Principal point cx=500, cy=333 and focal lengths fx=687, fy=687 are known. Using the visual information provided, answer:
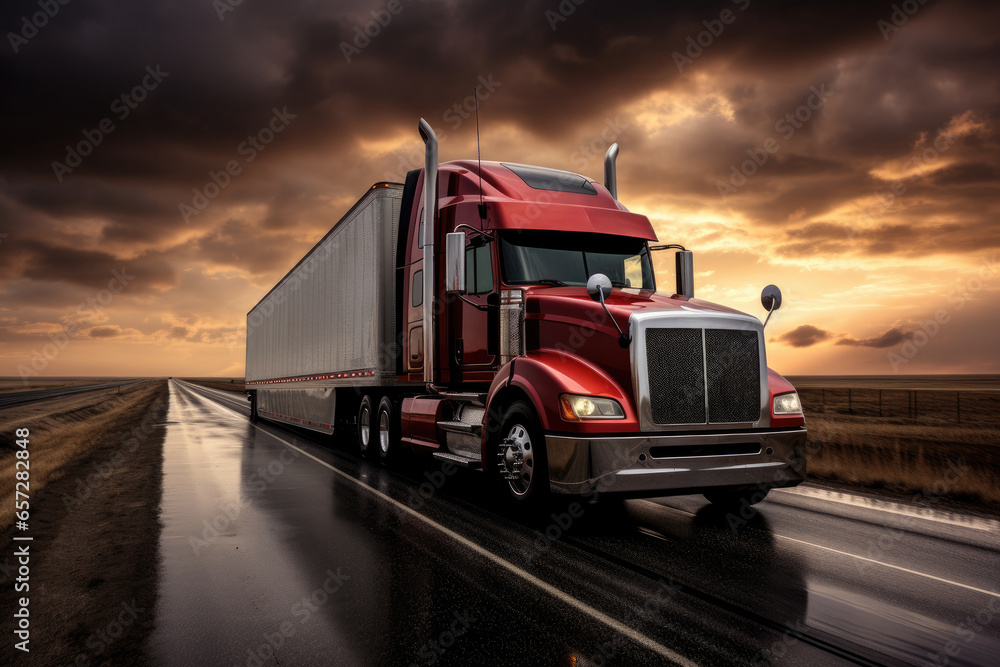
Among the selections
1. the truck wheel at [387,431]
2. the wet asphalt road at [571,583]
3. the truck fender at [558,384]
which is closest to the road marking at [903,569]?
the wet asphalt road at [571,583]

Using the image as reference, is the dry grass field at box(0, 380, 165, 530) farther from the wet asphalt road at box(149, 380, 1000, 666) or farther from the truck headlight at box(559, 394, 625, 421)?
the truck headlight at box(559, 394, 625, 421)

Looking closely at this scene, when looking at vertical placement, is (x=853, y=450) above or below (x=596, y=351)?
below

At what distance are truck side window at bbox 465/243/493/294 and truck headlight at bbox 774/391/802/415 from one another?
3315 millimetres

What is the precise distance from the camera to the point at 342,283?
13.3m

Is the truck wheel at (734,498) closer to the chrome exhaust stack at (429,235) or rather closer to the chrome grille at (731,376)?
the chrome grille at (731,376)

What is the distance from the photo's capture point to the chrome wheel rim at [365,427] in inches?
490

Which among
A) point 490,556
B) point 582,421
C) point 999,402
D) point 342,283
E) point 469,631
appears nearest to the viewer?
point 469,631

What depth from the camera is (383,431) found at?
460 inches

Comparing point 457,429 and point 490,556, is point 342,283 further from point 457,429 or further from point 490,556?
point 490,556

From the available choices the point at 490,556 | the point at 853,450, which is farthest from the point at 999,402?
the point at 490,556

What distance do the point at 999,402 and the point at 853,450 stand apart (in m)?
→ 40.3

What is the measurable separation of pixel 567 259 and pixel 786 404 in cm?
287

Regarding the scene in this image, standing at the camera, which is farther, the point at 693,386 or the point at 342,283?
the point at 342,283

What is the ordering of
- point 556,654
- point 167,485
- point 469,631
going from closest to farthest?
1. point 556,654
2. point 469,631
3. point 167,485
